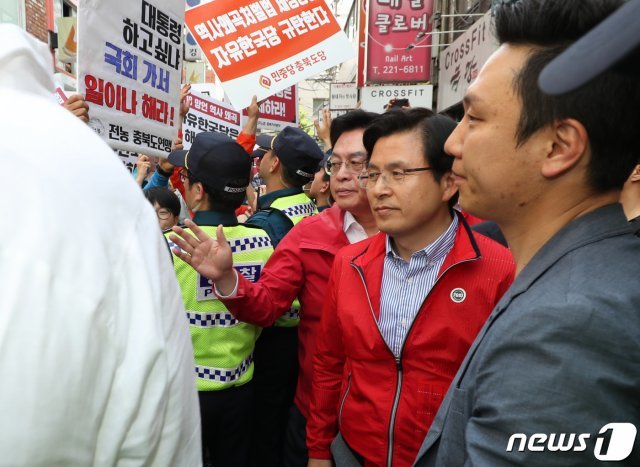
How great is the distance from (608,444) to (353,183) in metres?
1.93

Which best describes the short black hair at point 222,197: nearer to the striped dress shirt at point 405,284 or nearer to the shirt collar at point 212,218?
the shirt collar at point 212,218

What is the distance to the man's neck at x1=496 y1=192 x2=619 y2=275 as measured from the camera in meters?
1.06

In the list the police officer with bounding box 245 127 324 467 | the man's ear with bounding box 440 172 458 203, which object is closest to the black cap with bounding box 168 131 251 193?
the police officer with bounding box 245 127 324 467

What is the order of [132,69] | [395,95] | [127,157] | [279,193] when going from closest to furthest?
[132,69] → [127,157] → [279,193] → [395,95]

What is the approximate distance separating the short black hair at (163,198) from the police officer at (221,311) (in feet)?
5.70

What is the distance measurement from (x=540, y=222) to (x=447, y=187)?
2.69 ft

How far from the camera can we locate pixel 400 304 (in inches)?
70.7

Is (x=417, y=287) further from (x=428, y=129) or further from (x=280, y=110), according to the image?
(x=280, y=110)

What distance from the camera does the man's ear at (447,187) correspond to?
1.93 meters

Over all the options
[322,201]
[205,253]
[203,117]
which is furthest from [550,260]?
[203,117]

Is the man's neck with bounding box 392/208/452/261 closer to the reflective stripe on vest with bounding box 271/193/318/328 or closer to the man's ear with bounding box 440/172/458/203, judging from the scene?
the man's ear with bounding box 440/172/458/203

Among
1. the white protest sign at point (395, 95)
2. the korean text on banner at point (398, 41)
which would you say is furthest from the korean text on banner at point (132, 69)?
the korean text on banner at point (398, 41)

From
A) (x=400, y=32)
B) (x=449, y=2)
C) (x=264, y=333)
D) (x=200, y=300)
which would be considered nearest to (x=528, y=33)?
(x=200, y=300)

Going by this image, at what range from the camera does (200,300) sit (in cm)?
233
